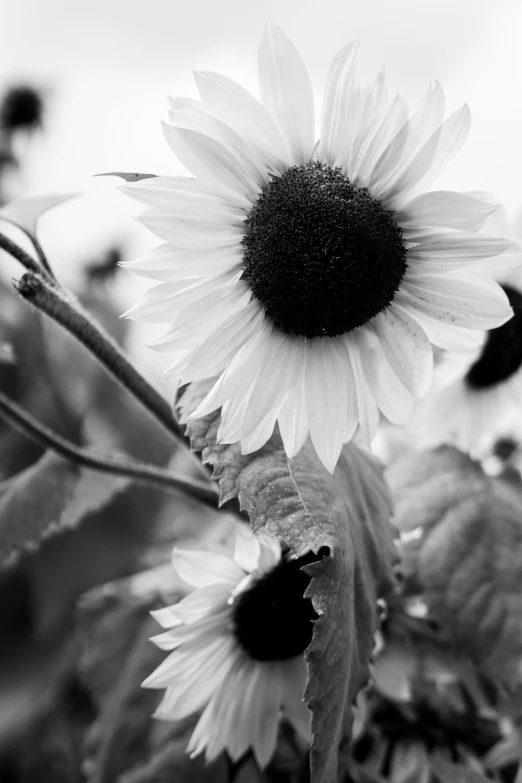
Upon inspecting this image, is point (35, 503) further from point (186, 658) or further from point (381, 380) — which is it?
point (381, 380)

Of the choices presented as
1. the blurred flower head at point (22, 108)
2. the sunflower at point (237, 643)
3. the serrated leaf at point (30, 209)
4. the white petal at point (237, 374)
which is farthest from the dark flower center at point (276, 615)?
the blurred flower head at point (22, 108)

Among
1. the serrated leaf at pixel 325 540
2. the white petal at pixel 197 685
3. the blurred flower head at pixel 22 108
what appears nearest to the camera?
the serrated leaf at pixel 325 540

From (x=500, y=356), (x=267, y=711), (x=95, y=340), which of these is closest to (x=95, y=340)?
(x=95, y=340)

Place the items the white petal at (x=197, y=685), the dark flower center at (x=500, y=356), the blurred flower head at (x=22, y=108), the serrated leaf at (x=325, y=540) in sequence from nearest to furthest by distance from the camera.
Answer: the serrated leaf at (x=325, y=540) < the white petal at (x=197, y=685) < the dark flower center at (x=500, y=356) < the blurred flower head at (x=22, y=108)

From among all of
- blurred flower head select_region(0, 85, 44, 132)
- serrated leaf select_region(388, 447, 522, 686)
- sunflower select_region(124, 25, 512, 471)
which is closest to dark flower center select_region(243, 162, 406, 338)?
sunflower select_region(124, 25, 512, 471)

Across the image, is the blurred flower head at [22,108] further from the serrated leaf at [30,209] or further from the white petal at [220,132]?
the white petal at [220,132]

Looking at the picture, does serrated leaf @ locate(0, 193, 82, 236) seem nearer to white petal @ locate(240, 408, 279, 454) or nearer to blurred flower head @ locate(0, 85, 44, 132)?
white petal @ locate(240, 408, 279, 454)

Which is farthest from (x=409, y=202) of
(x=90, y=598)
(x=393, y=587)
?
(x=90, y=598)
